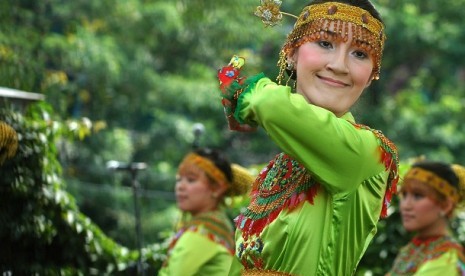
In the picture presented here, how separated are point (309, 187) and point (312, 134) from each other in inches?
10.8

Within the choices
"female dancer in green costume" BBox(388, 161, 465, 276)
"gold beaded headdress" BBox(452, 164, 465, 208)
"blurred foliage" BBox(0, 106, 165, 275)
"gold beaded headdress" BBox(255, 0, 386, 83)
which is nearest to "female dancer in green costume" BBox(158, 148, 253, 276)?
"blurred foliage" BBox(0, 106, 165, 275)

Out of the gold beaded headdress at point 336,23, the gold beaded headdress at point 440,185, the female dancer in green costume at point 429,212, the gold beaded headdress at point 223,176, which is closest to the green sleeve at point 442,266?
the female dancer in green costume at point 429,212

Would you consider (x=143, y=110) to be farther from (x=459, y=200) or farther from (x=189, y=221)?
(x=459, y=200)

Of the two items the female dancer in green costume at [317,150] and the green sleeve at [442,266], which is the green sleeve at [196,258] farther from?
the female dancer in green costume at [317,150]

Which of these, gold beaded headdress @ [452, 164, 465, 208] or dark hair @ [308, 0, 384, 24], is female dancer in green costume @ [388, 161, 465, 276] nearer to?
gold beaded headdress @ [452, 164, 465, 208]

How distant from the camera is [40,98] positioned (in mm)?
5504

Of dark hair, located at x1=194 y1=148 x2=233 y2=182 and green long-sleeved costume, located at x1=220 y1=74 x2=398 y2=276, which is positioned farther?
dark hair, located at x1=194 y1=148 x2=233 y2=182

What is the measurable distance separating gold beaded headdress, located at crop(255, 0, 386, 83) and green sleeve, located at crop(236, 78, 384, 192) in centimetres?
31

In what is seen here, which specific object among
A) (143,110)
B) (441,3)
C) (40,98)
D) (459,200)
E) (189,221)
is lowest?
(143,110)

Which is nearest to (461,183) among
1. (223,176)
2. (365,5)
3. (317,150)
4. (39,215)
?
(223,176)

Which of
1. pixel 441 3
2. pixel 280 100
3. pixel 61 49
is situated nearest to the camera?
pixel 280 100

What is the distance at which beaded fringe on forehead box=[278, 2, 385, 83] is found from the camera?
10.1 feet

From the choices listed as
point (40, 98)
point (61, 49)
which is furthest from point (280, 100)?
point (61, 49)

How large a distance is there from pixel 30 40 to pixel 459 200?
631 cm
